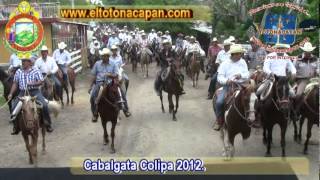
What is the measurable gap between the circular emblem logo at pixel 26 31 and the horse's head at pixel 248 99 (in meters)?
8.28

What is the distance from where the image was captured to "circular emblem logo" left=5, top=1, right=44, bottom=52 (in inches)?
634

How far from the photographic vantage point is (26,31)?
55.4 feet

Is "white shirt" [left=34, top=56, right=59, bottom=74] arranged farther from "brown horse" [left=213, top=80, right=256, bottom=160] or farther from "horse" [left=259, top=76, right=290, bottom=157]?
"horse" [left=259, top=76, right=290, bottom=157]

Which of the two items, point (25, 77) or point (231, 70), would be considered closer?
point (231, 70)

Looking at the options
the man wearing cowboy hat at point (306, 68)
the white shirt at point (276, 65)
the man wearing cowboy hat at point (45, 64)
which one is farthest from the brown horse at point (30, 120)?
the man wearing cowboy hat at point (306, 68)

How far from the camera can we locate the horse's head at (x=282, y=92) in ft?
30.7

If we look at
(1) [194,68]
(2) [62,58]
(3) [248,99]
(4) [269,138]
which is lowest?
(4) [269,138]

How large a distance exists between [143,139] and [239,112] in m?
3.52

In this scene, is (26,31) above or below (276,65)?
above

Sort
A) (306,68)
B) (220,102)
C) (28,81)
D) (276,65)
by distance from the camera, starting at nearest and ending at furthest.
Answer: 1. (220,102)
2. (28,81)
3. (276,65)
4. (306,68)

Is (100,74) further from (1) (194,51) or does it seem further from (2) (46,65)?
(1) (194,51)

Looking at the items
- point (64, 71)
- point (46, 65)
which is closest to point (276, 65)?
point (46, 65)

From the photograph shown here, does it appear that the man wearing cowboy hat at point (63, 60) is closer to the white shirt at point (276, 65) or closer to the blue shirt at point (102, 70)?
the blue shirt at point (102, 70)

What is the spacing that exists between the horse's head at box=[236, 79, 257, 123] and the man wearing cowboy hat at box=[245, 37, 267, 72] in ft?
15.8
